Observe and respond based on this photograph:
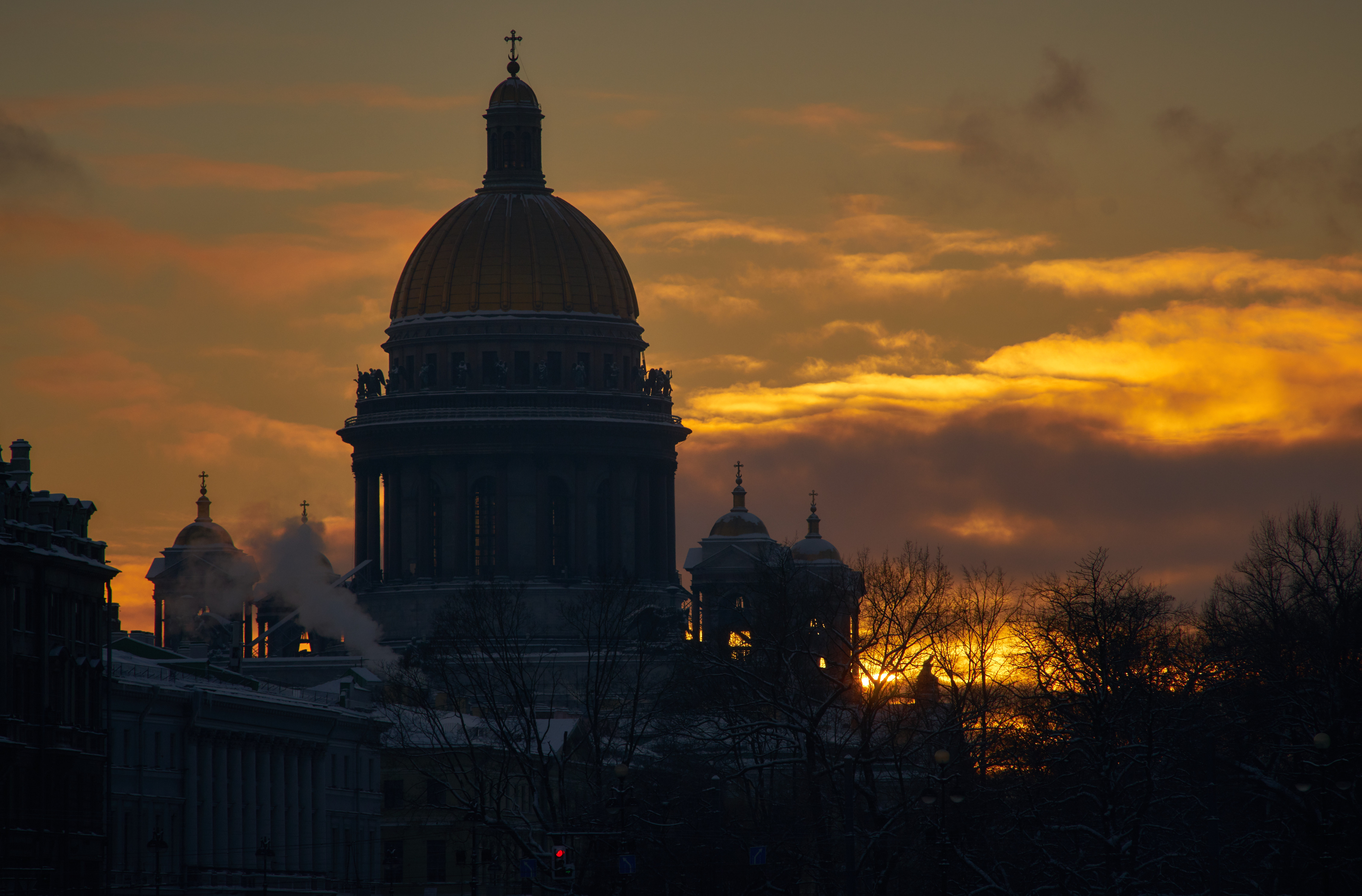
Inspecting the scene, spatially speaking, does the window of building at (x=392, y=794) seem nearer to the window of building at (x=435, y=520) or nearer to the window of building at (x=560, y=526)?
the window of building at (x=560, y=526)

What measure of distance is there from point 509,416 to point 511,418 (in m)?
0.28

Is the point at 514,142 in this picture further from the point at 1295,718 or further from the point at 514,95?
the point at 1295,718

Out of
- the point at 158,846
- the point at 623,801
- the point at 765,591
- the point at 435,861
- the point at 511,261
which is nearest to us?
the point at 623,801

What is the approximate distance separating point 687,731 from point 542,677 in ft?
203

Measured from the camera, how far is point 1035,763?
98000mm

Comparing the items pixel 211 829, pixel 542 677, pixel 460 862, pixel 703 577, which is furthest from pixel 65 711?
pixel 703 577

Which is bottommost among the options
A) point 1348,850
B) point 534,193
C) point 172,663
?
point 1348,850

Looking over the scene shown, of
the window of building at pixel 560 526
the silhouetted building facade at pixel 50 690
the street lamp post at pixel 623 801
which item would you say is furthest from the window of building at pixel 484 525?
the street lamp post at pixel 623 801

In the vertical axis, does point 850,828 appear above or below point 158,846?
below

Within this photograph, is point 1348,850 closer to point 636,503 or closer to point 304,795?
point 304,795

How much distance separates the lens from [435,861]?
12912cm

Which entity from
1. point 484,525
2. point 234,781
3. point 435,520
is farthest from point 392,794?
point 435,520

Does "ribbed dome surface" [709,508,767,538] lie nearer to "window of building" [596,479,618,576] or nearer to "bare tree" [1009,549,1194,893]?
"window of building" [596,479,618,576]

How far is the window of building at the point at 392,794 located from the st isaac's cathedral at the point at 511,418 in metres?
46.0
